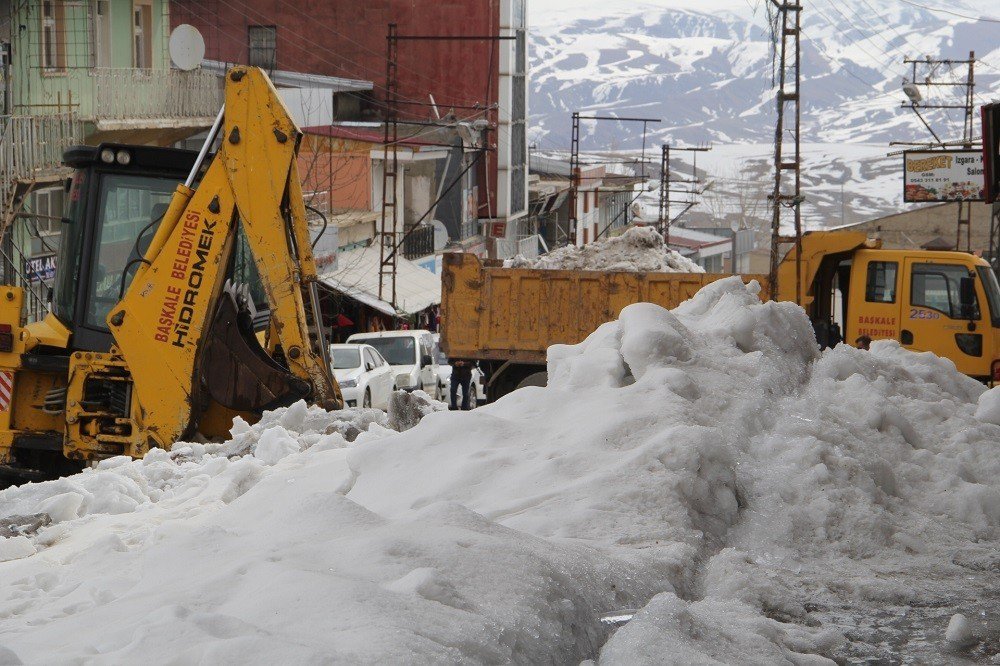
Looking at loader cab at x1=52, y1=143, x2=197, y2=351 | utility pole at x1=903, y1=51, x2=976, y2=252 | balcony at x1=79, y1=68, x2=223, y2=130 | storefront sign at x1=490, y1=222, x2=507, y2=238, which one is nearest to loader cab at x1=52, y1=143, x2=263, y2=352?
loader cab at x1=52, y1=143, x2=197, y2=351

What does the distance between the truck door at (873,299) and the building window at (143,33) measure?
668 inches

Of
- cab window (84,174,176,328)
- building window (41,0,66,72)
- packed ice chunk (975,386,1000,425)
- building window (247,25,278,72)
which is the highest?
building window (247,25,278,72)

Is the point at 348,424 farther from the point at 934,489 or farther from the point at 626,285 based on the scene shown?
the point at 626,285

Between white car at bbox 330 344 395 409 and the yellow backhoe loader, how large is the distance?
8.06 meters

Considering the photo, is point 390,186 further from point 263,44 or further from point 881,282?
point 881,282

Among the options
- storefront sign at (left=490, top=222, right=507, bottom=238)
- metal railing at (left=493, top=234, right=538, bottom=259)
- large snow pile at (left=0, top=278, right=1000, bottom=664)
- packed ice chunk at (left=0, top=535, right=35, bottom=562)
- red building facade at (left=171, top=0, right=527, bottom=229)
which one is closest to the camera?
large snow pile at (left=0, top=278, right=1000, bottom=664)

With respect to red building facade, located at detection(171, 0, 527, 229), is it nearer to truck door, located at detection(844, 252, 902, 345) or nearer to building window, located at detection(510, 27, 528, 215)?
building window, located at detection(510, 27, 528, 215)

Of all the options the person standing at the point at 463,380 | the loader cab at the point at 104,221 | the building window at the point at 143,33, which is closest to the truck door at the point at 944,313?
the person standing at the point at 463,380

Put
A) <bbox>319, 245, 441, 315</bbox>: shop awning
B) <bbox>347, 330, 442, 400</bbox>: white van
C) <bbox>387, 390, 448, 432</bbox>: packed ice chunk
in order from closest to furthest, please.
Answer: <bbox>387, 390, 448, 432</bbox>: packed ice chunk < <bbox>347, 330, 442, 400</bbox>: white van < <bbox>319, 245, 441, 315</bbox>: shop awning

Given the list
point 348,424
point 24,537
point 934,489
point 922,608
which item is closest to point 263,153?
point 348,424

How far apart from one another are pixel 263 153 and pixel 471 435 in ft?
13.9

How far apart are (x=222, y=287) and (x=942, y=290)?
360 inches

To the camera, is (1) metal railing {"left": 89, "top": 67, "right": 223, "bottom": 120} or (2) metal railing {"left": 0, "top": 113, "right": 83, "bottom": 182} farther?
(1) metal railing {"left": 89, "top": 67, "right": 223, "bottom": 120}

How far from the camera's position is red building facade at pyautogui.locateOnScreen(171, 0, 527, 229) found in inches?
1911
